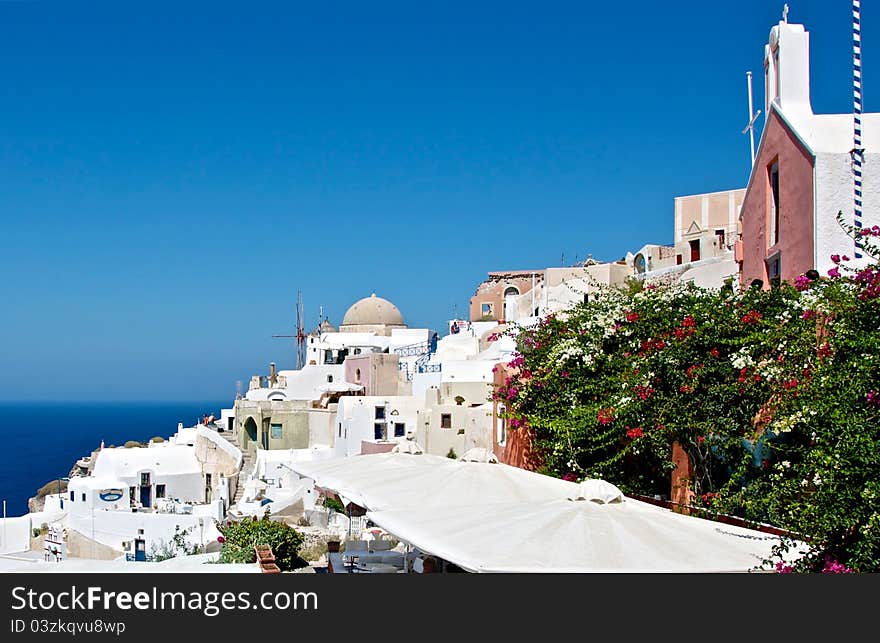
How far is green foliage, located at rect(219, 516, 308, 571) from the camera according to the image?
49.1 ft

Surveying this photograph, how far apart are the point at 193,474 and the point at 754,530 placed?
3872 cm

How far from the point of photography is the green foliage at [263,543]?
15.0 meters

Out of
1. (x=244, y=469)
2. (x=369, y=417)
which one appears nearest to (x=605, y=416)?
(x=369, y=417)

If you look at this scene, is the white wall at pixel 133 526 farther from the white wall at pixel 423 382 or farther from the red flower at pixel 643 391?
the red flower at pixel 643 391

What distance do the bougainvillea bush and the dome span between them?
4459 cm

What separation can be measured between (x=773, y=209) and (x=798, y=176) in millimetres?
1674

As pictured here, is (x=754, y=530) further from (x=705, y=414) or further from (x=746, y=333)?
(x=746, y=333)

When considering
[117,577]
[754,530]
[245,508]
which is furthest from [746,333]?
[245,508]

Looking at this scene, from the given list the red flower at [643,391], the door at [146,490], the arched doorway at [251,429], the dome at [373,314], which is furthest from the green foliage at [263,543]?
the dome at [373,314]

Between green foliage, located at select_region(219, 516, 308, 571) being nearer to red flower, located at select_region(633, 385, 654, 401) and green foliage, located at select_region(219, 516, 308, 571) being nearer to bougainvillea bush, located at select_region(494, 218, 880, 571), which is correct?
bougainvillea bush, located at select_region(494, 218, 880, 571)

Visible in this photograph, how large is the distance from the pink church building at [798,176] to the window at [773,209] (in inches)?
0.6

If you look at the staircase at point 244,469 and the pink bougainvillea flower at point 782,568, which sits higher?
the pink bougainvillea flower at point 782,568

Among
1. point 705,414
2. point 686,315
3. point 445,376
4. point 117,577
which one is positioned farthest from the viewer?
point 445,376

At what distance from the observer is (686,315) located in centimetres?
1241
